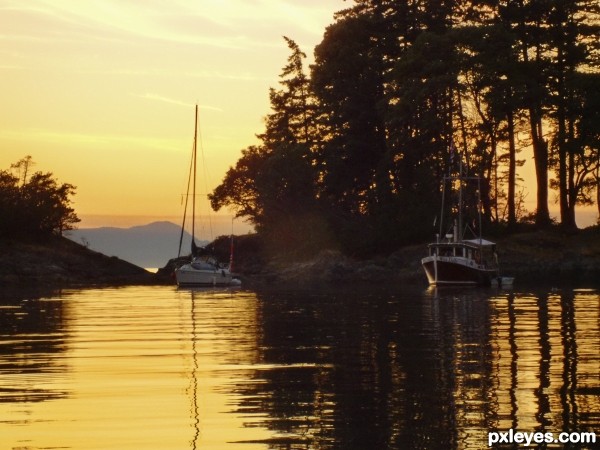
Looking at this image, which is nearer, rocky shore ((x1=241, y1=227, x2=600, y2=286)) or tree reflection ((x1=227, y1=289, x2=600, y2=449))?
tree reflection ((x1=227, y1=289, x2=600, y2=449))

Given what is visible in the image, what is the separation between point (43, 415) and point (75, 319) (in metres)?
24.5

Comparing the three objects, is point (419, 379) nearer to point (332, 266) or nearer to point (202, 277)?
point (202, 277)

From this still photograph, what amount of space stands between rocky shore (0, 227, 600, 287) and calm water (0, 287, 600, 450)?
136 ft

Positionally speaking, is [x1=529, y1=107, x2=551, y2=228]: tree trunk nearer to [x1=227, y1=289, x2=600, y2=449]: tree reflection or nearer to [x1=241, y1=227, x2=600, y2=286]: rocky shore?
[x1=241, y1=227, x2=600, y2=286]: rocky shore

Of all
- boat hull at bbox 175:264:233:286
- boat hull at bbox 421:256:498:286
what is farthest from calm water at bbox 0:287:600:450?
boat hull at bbox 175:264:233:286

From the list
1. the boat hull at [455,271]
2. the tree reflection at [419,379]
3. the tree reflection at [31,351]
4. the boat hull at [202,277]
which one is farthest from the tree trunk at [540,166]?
the tree reflection at [419,379]

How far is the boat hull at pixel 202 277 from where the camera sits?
3268 inches

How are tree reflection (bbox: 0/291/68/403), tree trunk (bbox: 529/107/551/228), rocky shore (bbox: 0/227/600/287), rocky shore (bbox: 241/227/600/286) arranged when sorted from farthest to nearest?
tree trunk (bbox: 529/107/551/228) → rocky shore (bbox: 0/227/600/287) → rocky shore (bbox: 241/227/600/286) → tree reflection (bbox: 0/291/68/403)

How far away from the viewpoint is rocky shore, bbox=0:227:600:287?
82000mm

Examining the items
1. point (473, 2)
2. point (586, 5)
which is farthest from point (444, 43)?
point (586, 5)

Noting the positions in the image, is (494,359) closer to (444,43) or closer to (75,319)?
(75,319)

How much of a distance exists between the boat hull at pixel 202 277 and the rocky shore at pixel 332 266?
331 centimetres

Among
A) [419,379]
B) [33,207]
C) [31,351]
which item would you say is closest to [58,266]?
[33,207]

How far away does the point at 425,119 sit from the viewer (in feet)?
292
